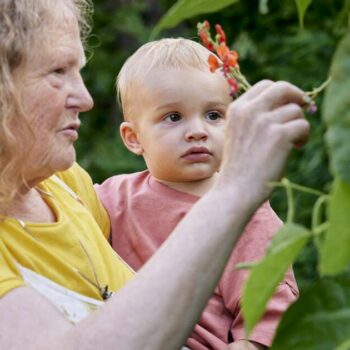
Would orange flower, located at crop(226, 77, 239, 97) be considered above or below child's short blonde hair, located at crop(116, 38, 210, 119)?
above

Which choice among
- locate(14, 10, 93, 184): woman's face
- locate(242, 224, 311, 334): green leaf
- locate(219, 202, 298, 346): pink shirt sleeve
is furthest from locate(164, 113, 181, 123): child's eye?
locate(242, 224, 311, 334): green leaf

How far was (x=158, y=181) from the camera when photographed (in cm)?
268

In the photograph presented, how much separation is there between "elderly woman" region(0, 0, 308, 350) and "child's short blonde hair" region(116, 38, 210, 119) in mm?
154

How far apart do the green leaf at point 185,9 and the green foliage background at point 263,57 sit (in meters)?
4.13

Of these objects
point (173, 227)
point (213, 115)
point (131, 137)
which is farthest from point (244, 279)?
point (131, 137)

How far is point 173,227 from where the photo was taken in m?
2.60

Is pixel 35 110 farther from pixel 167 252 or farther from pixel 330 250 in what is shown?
pixel 330 250

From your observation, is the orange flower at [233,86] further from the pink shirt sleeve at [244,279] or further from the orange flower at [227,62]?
the pink shirt sleeve at [244,279]

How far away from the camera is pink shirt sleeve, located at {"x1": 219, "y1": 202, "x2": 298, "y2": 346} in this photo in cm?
237

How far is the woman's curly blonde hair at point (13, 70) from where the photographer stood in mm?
2137

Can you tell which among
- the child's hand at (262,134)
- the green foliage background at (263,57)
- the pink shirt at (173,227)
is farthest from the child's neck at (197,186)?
the green foliage background at (263,57)

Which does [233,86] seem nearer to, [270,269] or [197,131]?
[270,269]

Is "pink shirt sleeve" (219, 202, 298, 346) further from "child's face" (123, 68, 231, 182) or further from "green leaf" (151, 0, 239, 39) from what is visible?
"green leaf" (151, 0, 239, 39)

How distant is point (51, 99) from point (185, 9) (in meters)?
0.86
